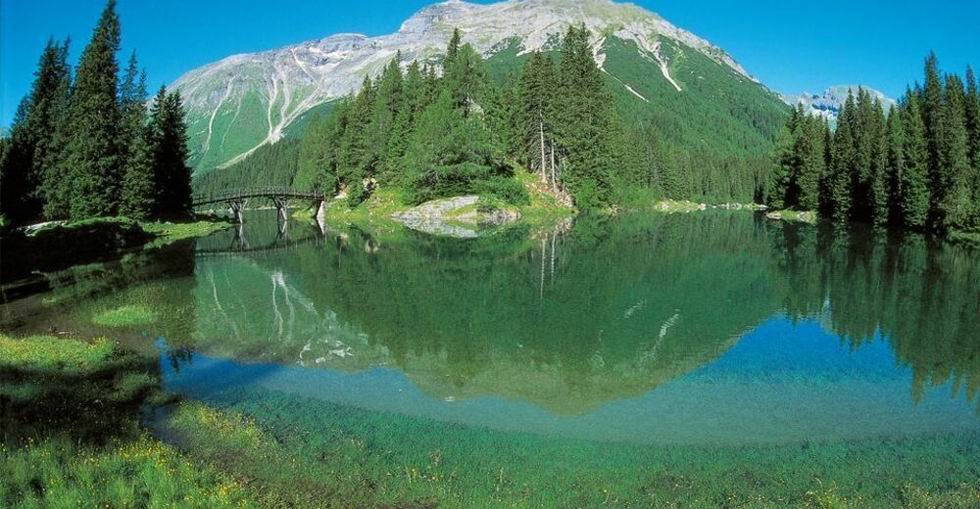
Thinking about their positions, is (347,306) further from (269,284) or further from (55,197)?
(55,197)

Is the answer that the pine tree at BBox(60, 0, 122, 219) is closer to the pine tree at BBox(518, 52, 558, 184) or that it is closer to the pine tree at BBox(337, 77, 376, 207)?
the pine tree at BBox(337, 77, 376, 207)

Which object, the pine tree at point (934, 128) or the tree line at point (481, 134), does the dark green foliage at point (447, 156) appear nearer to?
the tree line at point (481, 134)

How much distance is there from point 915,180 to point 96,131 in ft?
291

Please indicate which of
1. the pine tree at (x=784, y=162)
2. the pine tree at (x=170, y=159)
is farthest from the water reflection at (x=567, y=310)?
the pine tree at (x=784, y=162)

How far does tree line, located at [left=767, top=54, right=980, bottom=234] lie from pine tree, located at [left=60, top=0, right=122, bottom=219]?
3453 inches

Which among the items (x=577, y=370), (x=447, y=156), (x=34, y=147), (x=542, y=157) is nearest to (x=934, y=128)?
(x=542, y=157)

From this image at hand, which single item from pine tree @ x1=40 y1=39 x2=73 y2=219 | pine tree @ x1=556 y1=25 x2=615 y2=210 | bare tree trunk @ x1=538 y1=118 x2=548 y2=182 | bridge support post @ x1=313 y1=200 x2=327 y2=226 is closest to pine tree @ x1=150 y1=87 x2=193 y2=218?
pine tree @ x1=40 y1=39 x2=73 y2=219

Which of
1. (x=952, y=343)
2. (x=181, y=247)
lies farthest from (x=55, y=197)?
(x=952, y=343)

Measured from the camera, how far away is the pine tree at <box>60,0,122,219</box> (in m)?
62.0

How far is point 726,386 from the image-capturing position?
749 inches

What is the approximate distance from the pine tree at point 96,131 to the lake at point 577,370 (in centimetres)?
2253

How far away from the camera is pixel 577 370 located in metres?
20.4

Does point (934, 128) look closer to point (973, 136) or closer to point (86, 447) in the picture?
point (973, 136)

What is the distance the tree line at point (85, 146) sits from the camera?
62.6 metres
